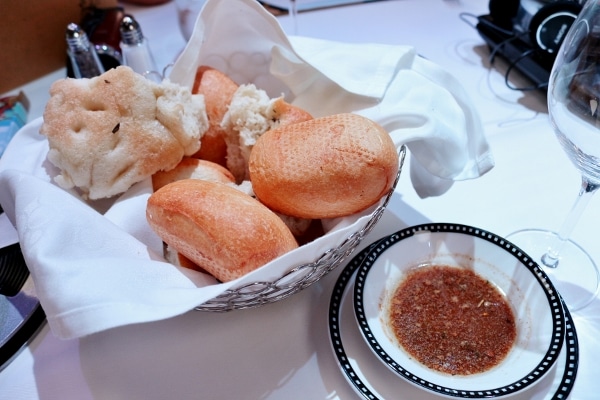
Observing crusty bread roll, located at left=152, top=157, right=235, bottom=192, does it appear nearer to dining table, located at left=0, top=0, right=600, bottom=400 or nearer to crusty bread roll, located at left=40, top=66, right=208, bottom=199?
crusty bread roll, located at left=40, top=66, right=208, bottom=199

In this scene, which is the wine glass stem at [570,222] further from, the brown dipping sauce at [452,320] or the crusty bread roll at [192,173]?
the crusty bread roll at [192,173]

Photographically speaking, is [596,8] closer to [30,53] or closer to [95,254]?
[95,254]

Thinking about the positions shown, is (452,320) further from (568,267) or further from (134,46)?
(134,46)

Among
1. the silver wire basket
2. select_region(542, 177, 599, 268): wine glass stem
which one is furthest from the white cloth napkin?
select_region(542, 177, 599, 268): wine glass stem

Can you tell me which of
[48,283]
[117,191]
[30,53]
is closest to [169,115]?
[117,191]

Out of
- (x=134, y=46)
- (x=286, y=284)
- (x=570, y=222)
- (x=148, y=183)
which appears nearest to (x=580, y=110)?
(x=570, y=222)

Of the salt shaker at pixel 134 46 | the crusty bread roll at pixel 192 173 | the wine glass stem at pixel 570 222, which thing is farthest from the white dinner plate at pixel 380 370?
the salt shaker at pixel 134 46

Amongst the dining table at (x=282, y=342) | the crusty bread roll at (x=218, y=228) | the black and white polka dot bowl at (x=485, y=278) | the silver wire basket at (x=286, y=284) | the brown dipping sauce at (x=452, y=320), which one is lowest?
the dining table at (x=282, y=342)

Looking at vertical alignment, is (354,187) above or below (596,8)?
below
